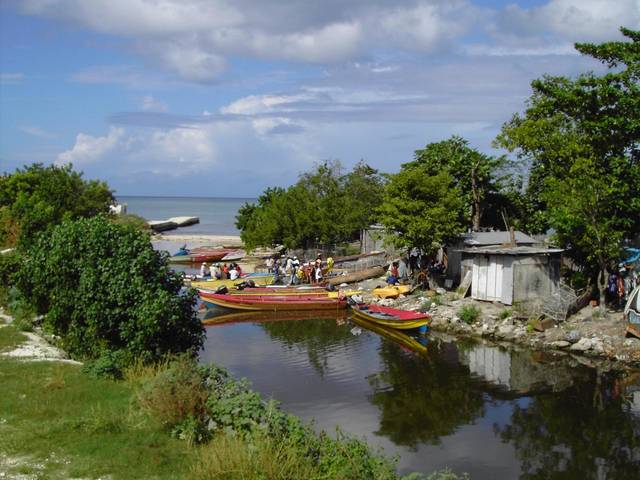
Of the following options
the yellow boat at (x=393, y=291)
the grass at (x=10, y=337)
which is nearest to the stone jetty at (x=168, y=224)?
the yellow boat at (x=393, y=291)

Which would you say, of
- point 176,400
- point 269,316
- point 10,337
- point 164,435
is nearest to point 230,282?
point 269,316

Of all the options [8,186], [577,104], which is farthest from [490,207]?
[8,186]

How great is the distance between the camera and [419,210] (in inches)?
1220

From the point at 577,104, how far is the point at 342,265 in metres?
18.4

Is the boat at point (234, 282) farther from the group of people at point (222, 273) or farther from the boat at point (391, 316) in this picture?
the boat at point (391, 316)

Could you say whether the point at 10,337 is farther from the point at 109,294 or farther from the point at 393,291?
the point at 393,291

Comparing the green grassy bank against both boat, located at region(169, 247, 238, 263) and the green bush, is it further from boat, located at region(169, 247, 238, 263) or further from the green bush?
boat, located at region(169, 247, 238, 263)

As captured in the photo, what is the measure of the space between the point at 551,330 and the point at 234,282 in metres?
18.9

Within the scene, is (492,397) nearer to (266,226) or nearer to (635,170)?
(635,170)

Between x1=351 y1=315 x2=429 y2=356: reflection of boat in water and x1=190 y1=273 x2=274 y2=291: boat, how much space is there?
30.2 ft

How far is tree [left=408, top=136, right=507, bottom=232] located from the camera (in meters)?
38.5

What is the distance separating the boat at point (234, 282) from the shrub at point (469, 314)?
1378 cm

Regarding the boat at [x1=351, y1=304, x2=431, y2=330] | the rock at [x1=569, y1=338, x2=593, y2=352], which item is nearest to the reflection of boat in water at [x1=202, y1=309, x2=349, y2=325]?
the boat at [x1=351, y1=304, x2=431, y2=330]

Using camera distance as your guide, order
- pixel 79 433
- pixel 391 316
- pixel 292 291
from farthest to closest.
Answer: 1. pixel 292 291
2. pixel 391 316
3. pixel 79 433
